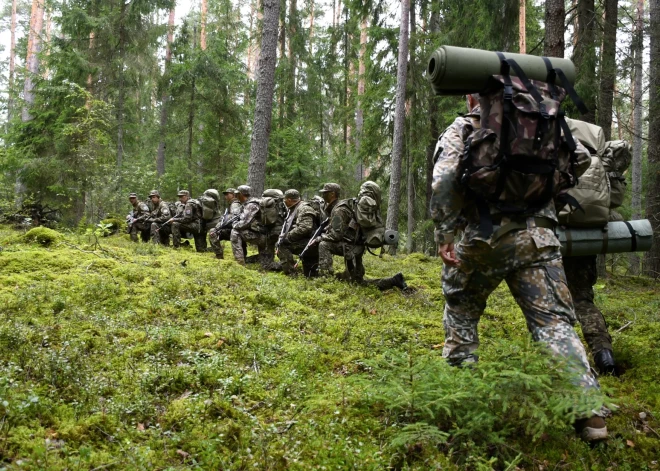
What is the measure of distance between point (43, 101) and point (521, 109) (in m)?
18.6

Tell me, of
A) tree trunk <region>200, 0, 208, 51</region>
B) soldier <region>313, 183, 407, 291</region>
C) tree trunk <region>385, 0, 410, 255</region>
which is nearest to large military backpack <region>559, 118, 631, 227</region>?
soldier <region>313, 183, 407, 291</region>

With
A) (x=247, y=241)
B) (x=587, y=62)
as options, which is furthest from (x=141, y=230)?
(x=587, y=62)

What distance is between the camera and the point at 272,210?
10102 mm

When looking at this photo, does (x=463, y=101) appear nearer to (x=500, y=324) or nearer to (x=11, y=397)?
(x=500, y=324)

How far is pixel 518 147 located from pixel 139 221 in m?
13.3

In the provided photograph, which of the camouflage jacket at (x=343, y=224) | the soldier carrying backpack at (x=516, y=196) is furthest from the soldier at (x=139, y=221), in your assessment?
the soldier carrying backpack at (x=516, y=196)

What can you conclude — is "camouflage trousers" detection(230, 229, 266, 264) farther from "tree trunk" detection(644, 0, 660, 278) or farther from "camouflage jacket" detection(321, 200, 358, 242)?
"tree trunk" detection(644, 0, 660, 278)

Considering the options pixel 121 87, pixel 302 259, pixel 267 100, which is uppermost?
pixel 121 87

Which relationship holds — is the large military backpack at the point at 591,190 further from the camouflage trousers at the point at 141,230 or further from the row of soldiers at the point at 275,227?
the camouflage trousers at the point at 141,230

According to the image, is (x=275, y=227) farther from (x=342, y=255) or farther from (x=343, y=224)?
(x=343, y=224)

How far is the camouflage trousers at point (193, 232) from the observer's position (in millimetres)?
12773

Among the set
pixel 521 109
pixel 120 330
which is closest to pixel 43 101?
pixel 120 330

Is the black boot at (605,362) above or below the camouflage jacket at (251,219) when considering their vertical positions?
below

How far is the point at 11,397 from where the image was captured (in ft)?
9.61
